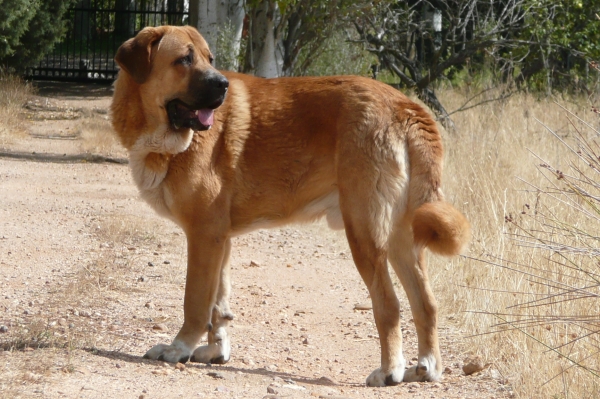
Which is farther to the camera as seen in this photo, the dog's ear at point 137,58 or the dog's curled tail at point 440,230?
the dog's ear at point 137,58

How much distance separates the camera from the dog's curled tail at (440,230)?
460cm

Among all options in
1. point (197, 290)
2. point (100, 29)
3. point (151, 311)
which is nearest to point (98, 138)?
point (151, 311)

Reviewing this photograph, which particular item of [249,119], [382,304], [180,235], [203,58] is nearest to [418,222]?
[382,304]

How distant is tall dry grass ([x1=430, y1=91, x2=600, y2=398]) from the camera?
15.2ft

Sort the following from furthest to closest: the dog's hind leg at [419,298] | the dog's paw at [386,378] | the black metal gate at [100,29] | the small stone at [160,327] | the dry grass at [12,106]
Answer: the black metal gate at [100,29]
the dry grass at [12,106]
the small stone at [160,327]
the dog's hind leg at [419,298]
the dog's paw at [386,378]

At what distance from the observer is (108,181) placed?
11.3 meters

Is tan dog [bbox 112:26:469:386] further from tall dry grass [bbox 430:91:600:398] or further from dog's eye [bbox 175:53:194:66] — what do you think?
tall dry grass [bbox 430:91:600:398]

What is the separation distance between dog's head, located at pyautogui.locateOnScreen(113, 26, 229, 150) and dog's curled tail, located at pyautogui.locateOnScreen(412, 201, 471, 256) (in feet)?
4.63

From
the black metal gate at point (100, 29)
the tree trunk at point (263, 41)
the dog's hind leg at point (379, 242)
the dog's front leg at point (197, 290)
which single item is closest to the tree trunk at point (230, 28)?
the tree trunk at point (263, 41)

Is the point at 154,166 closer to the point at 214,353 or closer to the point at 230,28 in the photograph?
the point at 214,353

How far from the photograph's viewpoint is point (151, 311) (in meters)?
6.25

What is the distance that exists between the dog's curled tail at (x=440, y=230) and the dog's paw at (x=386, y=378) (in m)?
0.78

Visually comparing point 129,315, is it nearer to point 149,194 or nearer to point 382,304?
point 149,194

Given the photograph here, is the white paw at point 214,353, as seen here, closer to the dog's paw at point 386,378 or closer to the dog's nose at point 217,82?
the dog's paw at point 386,378
